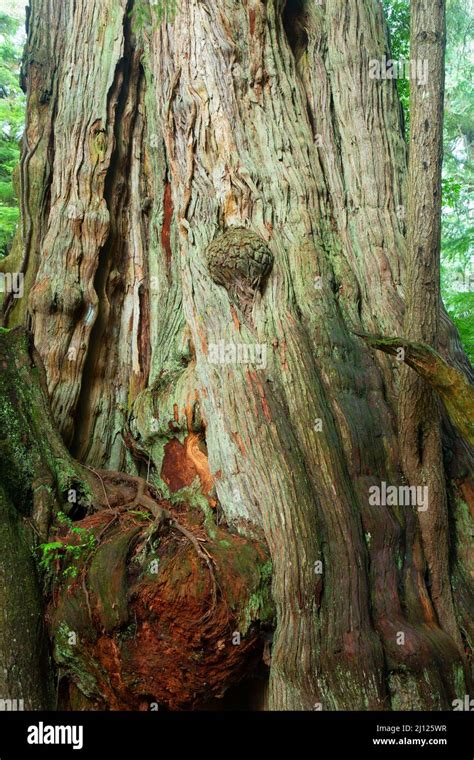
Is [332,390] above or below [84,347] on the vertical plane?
below

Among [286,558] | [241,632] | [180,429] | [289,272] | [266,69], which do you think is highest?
[266,69]

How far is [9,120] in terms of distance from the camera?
1089 cm

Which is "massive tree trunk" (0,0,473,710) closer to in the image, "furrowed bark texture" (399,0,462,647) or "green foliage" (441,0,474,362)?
"furrowed bark texture" (399,0,462,647)

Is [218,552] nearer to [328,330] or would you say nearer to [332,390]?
[332,390]

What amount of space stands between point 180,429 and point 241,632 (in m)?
1.64

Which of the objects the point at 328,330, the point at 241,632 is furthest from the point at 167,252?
the point at 241,632

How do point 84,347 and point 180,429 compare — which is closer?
point 180,429

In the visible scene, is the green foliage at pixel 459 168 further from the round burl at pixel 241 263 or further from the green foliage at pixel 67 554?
the green foliage at pixel 67 554

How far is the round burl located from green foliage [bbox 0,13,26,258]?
5.98m

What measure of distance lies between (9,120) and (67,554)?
31.0 feet

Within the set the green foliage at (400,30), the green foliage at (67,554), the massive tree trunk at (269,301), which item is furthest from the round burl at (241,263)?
the green foliage at (400,30)

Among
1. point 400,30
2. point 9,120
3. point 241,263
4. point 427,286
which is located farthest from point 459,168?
point 427,286

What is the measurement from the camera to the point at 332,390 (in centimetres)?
407

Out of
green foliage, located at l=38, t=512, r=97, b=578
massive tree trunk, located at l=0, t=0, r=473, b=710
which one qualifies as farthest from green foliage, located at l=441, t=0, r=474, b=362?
green foliage, located at l=38, t=512, r=97, b=578
